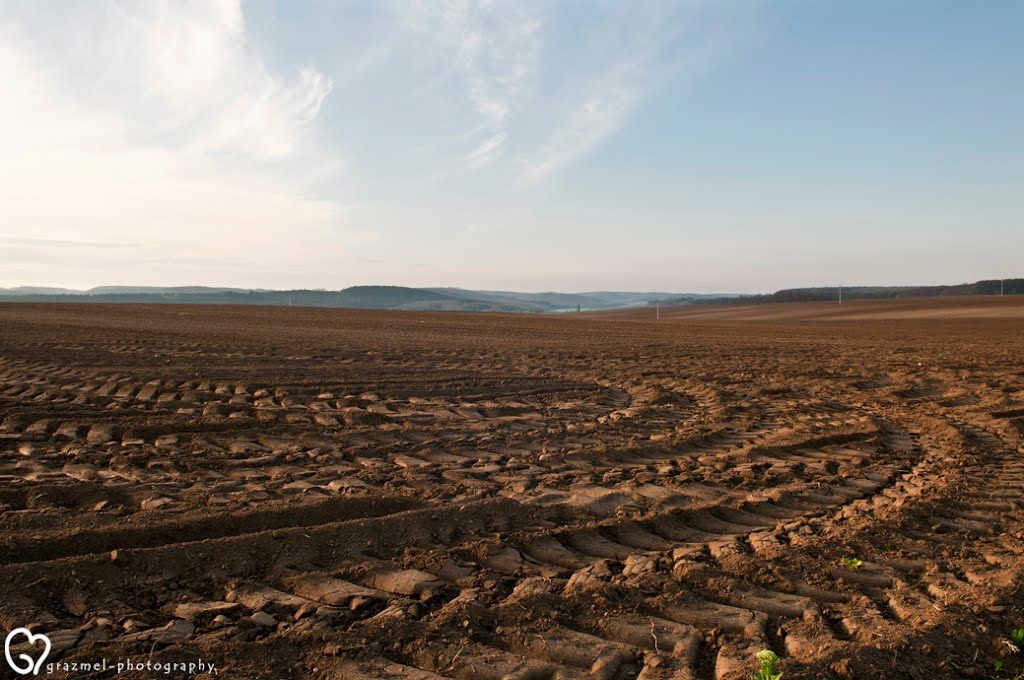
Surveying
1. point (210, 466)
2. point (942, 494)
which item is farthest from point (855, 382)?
point (210, 466)

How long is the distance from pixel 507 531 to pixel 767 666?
5.93 ft

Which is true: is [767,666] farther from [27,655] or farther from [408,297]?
[408,297]

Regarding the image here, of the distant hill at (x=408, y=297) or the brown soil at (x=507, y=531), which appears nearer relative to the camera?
the brown soil at (x=507, y=531)

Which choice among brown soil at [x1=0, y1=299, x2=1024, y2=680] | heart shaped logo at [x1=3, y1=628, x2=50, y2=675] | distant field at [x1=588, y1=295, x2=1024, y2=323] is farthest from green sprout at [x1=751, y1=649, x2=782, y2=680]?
distant field at [x1=588, y1=295, x2=1024, y2=323]

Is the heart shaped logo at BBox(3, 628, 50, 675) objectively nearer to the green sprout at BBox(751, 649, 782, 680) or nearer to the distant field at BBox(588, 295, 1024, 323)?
the green sprout at BBox(751, 649, 782, 680)

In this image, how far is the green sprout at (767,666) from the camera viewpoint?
2529 mm

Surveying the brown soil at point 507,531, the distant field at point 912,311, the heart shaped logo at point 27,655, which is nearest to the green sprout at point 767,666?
the brown soil at point 507,531

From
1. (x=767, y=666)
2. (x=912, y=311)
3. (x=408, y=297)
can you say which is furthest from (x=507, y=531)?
(x=408, y=297)

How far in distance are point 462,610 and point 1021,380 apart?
10603 millimetres

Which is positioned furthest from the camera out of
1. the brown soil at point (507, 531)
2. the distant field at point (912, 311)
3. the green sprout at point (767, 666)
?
the distant field at point (912, 311)

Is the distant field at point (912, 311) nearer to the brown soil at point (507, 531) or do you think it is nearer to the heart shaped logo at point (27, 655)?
the brown soil at point (507, 531)

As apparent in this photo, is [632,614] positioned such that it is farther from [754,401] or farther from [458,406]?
[754,401]

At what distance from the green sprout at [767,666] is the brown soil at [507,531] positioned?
81 millimetres

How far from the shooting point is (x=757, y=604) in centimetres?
316
